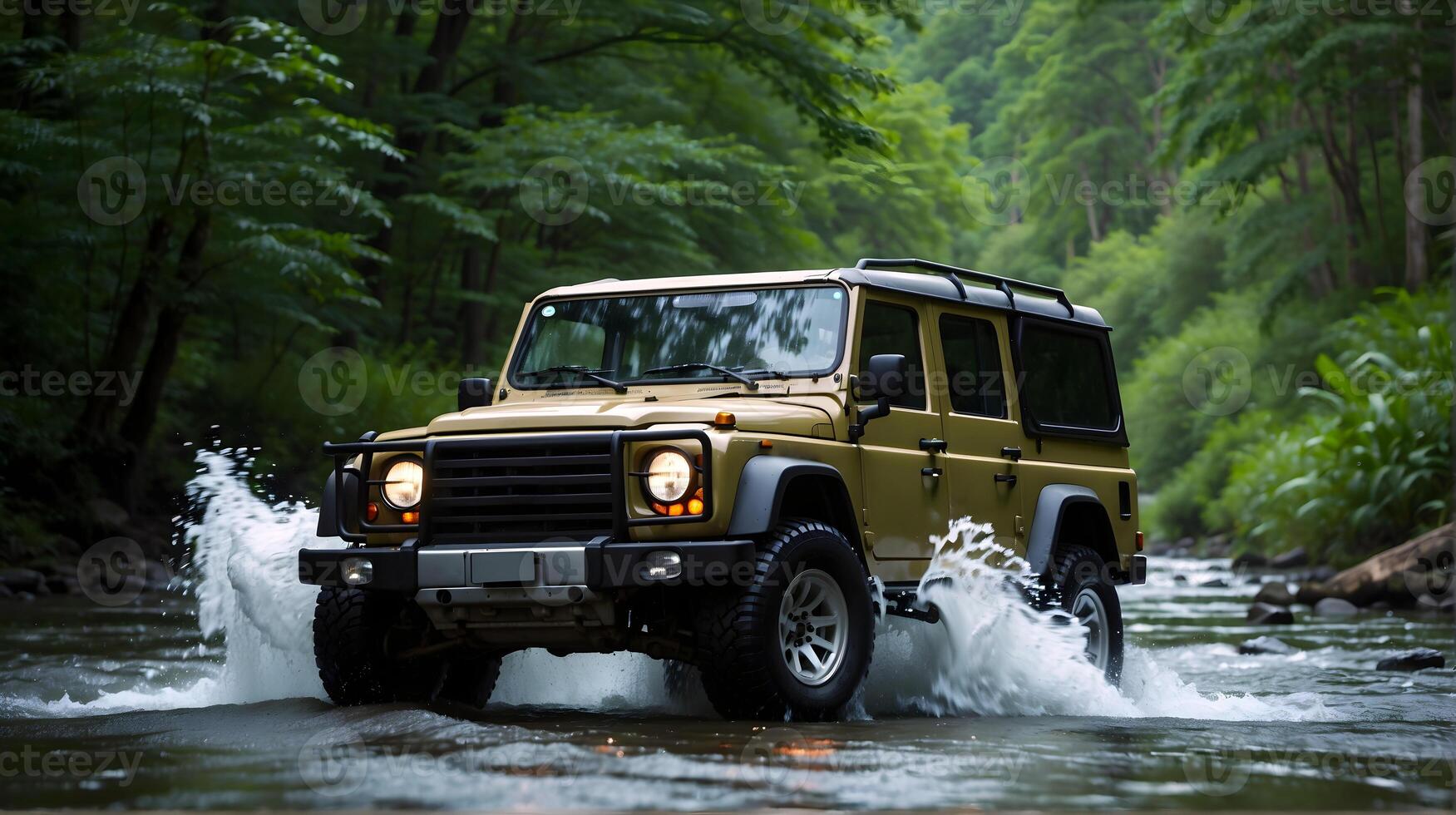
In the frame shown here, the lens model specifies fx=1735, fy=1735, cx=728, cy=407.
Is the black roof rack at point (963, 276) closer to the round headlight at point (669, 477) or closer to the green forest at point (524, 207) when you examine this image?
the round headlight at point (669, 477)

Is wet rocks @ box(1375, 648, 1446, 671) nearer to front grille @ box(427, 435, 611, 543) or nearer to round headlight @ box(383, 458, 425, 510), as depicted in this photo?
front grille @ box(427, 435, 611, 543)

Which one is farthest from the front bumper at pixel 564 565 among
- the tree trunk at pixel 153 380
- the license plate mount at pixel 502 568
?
the tree trunk at pixel 153 380

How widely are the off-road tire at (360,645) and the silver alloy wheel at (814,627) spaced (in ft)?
5.49

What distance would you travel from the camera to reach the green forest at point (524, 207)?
1864 cm

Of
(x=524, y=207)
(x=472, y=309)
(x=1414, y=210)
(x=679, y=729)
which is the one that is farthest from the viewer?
(x=1414, y=210)

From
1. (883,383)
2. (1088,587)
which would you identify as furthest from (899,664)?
(883,383)

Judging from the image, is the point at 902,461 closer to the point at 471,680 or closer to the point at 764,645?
the point at 764,645

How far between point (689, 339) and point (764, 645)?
2.00 metres

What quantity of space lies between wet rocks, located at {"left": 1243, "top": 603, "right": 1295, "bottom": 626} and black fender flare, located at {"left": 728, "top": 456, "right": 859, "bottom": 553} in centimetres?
984

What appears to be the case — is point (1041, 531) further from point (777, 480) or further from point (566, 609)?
point (566, 609)

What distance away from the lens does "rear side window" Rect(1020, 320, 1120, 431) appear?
9750mm

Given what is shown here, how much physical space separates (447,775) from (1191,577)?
20984mm

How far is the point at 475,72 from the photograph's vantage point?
86.7 ft

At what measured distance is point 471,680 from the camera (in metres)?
8.39
